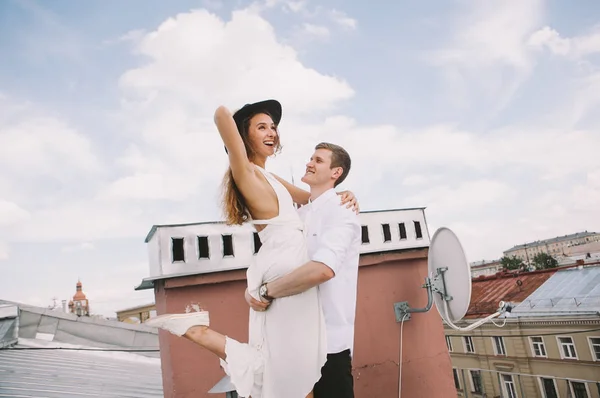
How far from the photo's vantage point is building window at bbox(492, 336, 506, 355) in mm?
22955

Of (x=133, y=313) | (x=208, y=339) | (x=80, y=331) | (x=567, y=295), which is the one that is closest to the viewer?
(x=208, y=339)

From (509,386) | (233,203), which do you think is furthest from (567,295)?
(233,203)

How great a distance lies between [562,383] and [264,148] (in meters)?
25.8

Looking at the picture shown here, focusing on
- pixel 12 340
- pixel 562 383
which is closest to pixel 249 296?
pixel 12 340

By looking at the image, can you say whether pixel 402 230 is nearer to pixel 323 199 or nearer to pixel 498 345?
pixel 323 199

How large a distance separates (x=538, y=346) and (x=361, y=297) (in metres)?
23.3

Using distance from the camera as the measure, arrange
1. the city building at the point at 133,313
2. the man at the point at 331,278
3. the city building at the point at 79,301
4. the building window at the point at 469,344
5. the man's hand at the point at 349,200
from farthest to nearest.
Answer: the city building at the point at 79,301, the city building at the point at 133,313, the building window at the point at 469,344, the man's hand at the point at 349,200, the man at the point at 331,278

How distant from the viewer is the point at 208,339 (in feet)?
5.01

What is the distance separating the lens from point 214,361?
2.51 metres

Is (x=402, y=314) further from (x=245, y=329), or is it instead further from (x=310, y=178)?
(x=310, y=178)

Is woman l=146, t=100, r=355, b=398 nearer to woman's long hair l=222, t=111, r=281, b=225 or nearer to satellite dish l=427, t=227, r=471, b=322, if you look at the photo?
woman's long hair l=222, t=111, r=281, b=225

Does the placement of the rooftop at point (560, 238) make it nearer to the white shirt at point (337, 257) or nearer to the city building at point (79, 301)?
the city building at point (79, 301)

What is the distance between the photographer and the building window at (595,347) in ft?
59.7

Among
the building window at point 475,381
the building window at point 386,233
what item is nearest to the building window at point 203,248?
the building window at point 386,233
